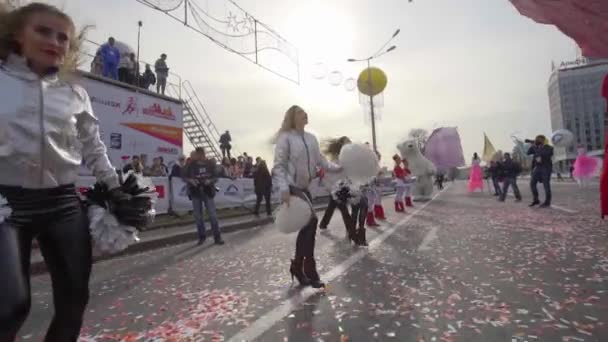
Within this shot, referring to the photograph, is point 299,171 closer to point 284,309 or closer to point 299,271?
point 299,271

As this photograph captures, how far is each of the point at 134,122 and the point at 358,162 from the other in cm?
1180

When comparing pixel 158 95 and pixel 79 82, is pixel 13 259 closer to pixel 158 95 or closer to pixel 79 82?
pixel 79 82

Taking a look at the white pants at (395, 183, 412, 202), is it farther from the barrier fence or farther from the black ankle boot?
the black ankle boot

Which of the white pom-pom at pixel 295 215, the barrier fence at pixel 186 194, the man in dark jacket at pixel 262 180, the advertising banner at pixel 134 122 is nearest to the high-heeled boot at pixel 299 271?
the white pom-pom at pixel 295 215

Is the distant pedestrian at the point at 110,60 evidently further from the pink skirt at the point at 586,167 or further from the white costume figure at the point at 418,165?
the pink skirt at the point at 586,167

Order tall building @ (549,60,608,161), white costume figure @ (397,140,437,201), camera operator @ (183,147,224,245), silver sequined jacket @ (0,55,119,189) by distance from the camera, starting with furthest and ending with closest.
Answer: tall building @ (549,60,608,161)
white costume figure @ (397,140,437,201)
camera operator @ (183,147,224,245)
silver sequined jacket @ (0,55,119,189)

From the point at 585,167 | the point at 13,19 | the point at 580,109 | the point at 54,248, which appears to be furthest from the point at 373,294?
the point at 580,109

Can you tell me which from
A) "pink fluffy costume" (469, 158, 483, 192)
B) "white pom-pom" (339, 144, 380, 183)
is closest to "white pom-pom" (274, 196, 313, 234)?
"white pom-pom" (339, 144, 380, 183)

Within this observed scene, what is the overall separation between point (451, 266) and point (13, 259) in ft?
14.6

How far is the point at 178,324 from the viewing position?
334 cm

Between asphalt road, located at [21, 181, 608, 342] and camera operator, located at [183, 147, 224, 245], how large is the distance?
4.41 ft

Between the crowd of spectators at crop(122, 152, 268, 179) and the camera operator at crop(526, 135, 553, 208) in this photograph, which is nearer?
the camera operator at crop(526, 135, 553, 208)

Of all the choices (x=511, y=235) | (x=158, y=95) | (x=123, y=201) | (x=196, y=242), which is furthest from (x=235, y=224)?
(x=123, y=201)

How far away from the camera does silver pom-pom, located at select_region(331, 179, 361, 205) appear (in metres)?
6.36
